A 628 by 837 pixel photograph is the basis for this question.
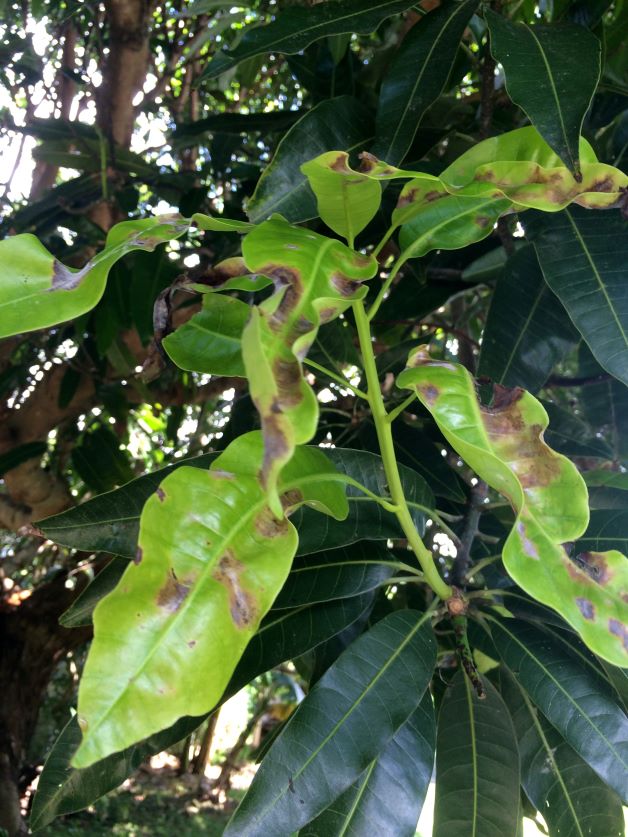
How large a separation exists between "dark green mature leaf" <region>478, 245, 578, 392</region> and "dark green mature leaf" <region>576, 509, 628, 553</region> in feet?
0.70

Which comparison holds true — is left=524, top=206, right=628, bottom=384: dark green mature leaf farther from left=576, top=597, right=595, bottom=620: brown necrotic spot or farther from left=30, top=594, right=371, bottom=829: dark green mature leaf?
left=30, top=594, right=371, bottom=829: dark green mature leaf

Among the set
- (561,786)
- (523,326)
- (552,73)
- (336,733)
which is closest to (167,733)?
(336,733)

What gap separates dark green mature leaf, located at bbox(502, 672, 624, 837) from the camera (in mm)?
784

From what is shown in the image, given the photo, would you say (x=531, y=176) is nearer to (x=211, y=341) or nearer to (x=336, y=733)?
(x=211, y=341)

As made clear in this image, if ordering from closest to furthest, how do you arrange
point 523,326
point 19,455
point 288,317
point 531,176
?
point 288,317 < point 531,176 < point 523,326 < point 19,455

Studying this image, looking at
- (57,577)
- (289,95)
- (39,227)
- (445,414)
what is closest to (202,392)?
(39,227)

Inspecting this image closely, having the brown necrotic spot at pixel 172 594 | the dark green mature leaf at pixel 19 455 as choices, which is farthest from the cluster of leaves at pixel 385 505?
the dark green mature leaf at pixel 19 455

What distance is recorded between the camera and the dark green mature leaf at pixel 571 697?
704 millimetres

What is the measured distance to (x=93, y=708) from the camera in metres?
0.41

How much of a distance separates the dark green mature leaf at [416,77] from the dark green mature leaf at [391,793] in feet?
2.03

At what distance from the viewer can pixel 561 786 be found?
0.81 metres

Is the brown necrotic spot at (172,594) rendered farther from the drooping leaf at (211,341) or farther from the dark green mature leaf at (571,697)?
the dark green mature leaf at (571,697)

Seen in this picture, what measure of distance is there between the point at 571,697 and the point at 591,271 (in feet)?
1.46

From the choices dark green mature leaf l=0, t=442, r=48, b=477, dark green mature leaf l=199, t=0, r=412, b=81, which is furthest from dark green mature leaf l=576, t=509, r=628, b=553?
dark green mature leaf l=0, t=442, r=48, b=477
